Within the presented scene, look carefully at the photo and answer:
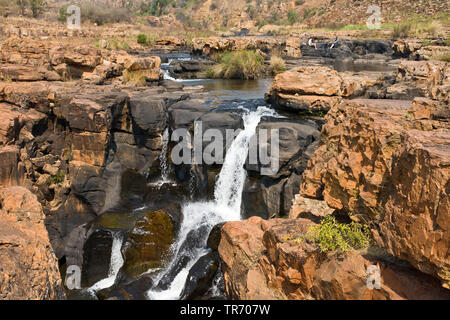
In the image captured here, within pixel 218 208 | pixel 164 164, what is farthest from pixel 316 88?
pixel 164 164

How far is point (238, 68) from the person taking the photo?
644 inches

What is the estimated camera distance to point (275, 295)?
326 centimetres

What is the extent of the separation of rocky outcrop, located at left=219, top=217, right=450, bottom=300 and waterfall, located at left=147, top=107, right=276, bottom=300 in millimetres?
3121

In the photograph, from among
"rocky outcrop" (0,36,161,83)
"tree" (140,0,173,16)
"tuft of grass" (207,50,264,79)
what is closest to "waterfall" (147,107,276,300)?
"rocky outcrop" (0,36,161,83)

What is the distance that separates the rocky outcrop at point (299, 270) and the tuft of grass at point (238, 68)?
13.0 meters

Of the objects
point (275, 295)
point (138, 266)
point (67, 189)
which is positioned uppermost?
point (275, 295)

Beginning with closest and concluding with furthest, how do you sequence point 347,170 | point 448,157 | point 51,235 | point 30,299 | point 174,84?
point 448,157 → point 30,299 → point 347,170 → point 51,235 → point 174,84

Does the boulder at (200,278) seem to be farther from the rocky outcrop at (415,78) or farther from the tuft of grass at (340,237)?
the rocky outcrop at (415,78)

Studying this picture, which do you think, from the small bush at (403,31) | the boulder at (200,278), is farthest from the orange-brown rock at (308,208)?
the small bush at (403,31)

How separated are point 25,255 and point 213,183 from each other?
5.65 metres

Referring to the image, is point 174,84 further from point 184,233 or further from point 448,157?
point 448,157

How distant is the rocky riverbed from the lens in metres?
2.64
